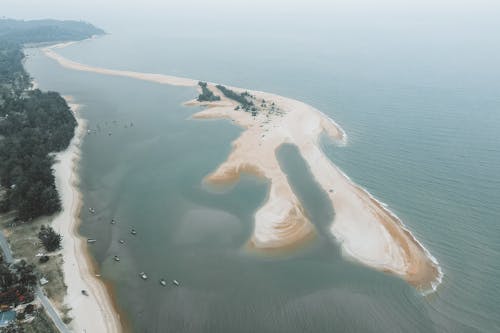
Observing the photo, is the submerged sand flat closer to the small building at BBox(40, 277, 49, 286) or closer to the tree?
the small building at BBox(40, 277, 49, 286)

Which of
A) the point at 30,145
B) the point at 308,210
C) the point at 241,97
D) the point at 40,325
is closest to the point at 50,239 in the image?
the point at 40,325

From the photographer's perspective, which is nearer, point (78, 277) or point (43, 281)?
point (43, 281)

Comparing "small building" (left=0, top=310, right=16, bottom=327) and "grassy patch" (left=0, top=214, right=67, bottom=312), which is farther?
"grassy patch" (left=0, top=214, right=67, bottom=312)

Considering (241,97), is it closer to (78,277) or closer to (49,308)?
(78,277)

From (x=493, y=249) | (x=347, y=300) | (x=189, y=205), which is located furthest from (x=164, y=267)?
(x=493, y=249)

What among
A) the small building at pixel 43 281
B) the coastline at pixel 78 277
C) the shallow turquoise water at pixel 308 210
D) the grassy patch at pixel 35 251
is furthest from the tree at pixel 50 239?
the small building at pixel 43 281

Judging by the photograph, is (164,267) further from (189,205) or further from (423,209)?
(423,209)

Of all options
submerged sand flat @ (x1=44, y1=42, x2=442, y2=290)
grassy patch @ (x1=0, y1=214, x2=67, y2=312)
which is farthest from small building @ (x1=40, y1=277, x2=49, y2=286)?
submerged sand flat @ (x1=44, y1=42, x2=442, y2=290)
